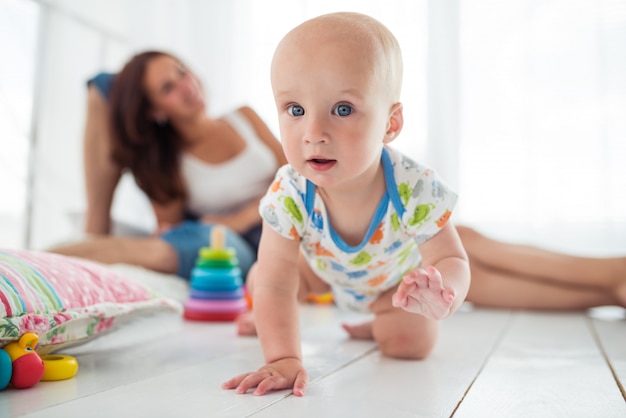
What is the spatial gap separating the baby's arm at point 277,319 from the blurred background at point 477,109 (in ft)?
4.94

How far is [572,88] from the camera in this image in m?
2.23

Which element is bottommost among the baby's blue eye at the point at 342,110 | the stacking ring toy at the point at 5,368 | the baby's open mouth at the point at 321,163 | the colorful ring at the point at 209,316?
the colorful ring at the point at 209,316

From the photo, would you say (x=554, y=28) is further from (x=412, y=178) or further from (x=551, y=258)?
(x=412, y=178)

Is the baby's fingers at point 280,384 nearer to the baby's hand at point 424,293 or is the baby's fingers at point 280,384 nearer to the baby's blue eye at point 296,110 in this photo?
the baby's hand at point 424,293

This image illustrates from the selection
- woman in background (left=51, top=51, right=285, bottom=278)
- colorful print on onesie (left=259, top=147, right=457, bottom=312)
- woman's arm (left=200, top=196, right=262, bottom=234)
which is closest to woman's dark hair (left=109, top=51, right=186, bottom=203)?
woman in background (left=51, top=51, right=285, bottom=278)

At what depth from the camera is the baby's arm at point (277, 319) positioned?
0.77m

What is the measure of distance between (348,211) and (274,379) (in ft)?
0.97

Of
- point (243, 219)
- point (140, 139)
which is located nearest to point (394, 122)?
point (243, 219)

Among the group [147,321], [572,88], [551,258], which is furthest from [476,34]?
[147,321]

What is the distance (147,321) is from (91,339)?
229 millimetres

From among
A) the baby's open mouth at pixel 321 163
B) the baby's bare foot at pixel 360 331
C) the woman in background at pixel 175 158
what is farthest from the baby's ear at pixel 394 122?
the woman in background at pixel 175 158

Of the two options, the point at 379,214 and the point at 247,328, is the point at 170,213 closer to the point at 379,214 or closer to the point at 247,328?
the point at 247,328

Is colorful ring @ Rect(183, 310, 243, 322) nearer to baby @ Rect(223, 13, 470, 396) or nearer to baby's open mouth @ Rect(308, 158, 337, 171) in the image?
baby @ Rect(223, 13, 470, 396)

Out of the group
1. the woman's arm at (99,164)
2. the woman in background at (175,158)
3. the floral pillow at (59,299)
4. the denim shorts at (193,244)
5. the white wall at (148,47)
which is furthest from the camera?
the white wall at (148,47)
